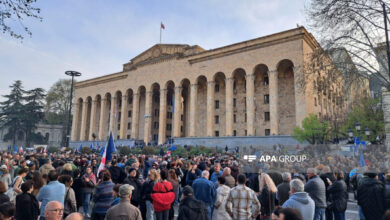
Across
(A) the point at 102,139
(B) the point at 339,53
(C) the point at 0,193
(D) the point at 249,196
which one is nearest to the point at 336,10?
(B) the point at 339,53

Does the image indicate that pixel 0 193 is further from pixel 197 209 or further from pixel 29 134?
pixel 29 134

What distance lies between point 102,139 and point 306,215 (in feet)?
161

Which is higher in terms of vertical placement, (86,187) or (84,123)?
(84,123)

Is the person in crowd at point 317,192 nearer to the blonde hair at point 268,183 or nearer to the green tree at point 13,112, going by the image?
the blonde hair at point 268,183

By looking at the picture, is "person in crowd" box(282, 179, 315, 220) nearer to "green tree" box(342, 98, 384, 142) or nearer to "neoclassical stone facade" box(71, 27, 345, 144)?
"green tree" box(342, 98, 384, 142)

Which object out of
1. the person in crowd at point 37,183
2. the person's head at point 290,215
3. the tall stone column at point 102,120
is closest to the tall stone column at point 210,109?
the tall stone column at point 102,120

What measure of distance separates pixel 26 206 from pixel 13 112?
213 feet

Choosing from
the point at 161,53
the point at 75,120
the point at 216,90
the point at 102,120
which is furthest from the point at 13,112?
the point at 216,90

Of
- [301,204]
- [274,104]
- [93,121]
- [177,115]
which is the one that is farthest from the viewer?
[93,121]

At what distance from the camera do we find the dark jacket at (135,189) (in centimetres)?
679

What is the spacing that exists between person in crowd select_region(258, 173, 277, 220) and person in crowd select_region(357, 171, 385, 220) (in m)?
2.17

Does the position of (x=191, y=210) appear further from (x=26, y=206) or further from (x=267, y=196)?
(x=26, y=206)

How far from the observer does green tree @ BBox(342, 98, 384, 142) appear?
883 inches

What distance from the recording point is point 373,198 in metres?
5.97
